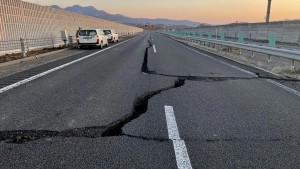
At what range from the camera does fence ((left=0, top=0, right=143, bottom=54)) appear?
635 inches

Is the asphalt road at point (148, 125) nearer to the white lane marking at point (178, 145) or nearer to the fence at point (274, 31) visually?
the white lane marking at point (178, 145)

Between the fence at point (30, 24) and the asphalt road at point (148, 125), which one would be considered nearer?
the asphalt road at point (148, 125)

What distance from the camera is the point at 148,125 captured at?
4523mm

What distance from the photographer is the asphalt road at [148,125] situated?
3.40 metres

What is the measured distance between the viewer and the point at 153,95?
662 cm

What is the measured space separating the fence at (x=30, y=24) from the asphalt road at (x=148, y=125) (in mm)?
9438

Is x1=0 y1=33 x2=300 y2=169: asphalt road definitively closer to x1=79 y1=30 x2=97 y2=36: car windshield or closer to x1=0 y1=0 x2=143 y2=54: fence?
x1=0 y1=0 x2=143 y2=54: fence

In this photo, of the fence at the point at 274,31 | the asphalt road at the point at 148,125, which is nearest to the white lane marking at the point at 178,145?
the asphalt road at the point at 148,125

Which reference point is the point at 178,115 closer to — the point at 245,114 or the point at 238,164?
the point at 245,114

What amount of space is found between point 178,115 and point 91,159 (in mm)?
2131

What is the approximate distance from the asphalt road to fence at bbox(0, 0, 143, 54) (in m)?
9.44

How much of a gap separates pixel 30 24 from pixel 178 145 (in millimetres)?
18964

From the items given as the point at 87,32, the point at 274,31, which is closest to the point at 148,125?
the point at 87,32

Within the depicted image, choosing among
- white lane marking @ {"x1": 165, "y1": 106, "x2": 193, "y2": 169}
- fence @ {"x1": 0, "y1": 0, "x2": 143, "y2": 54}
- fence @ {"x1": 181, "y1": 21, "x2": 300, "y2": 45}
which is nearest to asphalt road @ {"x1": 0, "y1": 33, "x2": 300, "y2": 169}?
white lane marking @ {"x1": 165, "y1": 106, "x2": 193, "y2": 169}
